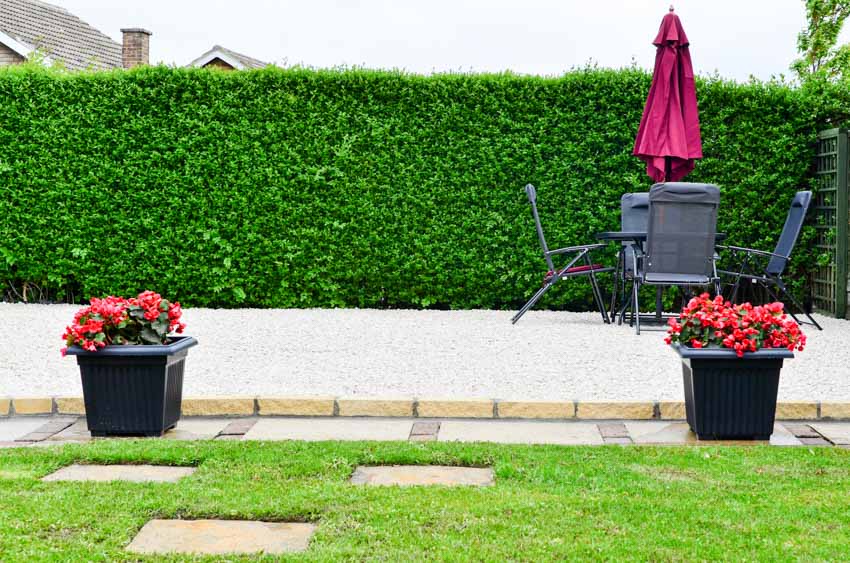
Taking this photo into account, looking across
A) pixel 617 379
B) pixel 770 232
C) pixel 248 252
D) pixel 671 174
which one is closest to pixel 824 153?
pixel 770 232

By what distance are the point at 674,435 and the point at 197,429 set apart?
2339 millimetres

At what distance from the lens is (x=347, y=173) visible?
10078 mm

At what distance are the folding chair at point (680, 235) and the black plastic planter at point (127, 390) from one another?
450 centimetres

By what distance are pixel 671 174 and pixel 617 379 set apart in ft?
12.7

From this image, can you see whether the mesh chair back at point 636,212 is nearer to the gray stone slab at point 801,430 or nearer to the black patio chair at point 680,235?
the black patio chair at point 680,235

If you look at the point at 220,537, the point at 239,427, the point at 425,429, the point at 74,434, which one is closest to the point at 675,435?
the point at 425,429

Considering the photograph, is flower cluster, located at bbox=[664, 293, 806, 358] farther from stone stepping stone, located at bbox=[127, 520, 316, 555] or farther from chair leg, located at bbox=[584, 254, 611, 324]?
chair leg, located at bbox=[584, 254, 611, 324]

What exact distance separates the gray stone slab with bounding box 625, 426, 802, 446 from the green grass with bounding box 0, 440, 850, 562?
283 mm

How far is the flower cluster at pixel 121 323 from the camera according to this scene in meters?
4.60

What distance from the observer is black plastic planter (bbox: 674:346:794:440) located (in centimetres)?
454

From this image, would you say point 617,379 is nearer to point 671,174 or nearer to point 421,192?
point 671,174

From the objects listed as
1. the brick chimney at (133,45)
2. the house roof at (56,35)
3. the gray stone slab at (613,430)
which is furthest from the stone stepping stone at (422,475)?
the brick chimney at (133,45)

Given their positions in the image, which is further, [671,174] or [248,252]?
[248,252]

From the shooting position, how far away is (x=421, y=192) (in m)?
10.1
